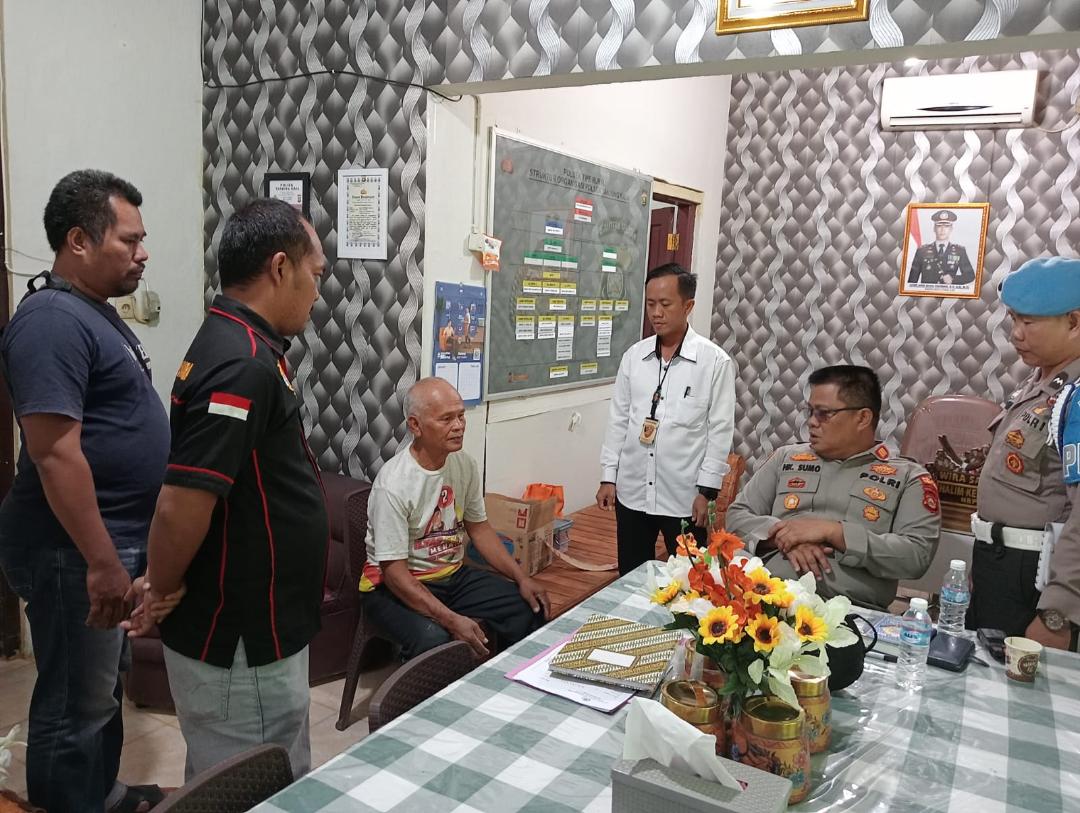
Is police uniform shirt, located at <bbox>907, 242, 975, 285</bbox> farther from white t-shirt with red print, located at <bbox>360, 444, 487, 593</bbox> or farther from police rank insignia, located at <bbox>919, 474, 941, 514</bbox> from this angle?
white t-shirt with red print, located at <bbox>360, 444, 487, 593</bbox>

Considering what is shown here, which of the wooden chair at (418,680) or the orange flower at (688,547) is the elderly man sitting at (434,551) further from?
the orange flower at (688,547)

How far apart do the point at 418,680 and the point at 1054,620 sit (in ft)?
5.21

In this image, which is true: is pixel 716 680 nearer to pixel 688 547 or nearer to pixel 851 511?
pixel 688 547

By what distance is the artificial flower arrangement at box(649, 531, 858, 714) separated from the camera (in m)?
1.26

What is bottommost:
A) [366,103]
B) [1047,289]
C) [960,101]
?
[1047,289]

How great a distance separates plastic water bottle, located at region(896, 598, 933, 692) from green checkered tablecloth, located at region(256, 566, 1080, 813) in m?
0.03

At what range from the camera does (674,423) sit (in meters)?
3.27

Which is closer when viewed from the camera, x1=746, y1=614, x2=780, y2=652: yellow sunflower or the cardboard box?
x1=746, y1=614, x2=780, y2=652: yellow sunflower

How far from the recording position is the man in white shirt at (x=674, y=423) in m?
3.23

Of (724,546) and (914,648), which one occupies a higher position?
(724,546)

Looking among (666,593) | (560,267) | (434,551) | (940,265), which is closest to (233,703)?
(666,593)

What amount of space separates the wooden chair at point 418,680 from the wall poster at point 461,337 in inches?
67.9

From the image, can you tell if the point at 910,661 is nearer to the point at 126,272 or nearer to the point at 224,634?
the point at 224,634

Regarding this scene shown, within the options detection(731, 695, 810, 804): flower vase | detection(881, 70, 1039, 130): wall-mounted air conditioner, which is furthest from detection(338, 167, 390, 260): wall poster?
detection(881, 70, 1039, 130): wall-mounted air conditioner
